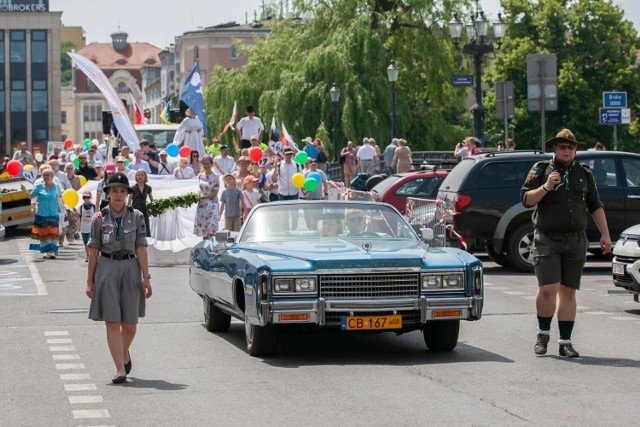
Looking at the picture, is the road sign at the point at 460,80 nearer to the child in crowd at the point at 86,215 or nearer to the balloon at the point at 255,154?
the balloon at the point at 255,154

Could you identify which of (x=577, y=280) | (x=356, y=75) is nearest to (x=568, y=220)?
(x=577, y=280)

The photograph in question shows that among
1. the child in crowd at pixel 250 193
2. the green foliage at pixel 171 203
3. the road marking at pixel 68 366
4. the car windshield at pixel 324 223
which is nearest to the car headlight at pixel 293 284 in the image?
the car windshield at pixel 324 223

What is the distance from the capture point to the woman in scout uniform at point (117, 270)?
37.8 ft

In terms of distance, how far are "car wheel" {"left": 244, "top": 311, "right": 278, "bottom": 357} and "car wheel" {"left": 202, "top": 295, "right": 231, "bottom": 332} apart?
2.04 metres

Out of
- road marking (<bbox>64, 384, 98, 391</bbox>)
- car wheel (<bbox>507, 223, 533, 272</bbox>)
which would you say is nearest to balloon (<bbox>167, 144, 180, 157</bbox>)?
car wheel (<bbox>507, 223, 533, 272</bbox>)

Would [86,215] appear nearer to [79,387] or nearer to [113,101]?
[113,101]

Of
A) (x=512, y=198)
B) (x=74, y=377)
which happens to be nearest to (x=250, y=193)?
(x=512, y=198)

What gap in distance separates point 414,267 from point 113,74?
614ft

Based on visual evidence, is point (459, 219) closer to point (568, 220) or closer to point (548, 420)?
point (568, 220)

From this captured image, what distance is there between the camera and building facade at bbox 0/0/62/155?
130125mm

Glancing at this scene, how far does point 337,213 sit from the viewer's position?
1417 cm

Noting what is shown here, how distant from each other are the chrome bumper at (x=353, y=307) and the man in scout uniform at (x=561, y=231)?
2.66 feet

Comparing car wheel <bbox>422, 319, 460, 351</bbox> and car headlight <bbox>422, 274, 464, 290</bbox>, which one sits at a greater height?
car headlight <bbox>422, 274, 464, 290</bbox>

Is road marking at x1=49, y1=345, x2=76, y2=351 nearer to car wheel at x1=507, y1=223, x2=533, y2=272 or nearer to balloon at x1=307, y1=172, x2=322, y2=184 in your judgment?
car wheel at x1=507, y1=223, x2=533, y2=272
